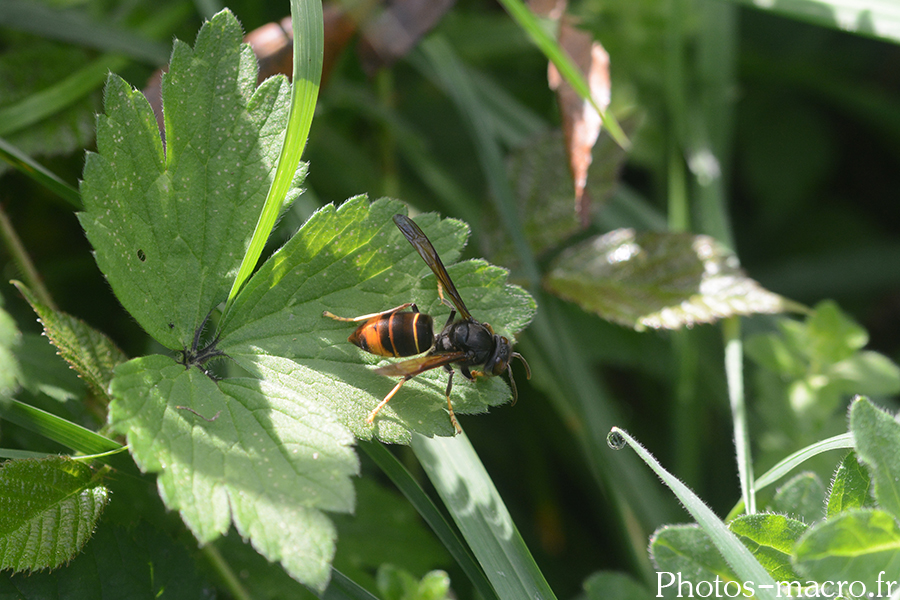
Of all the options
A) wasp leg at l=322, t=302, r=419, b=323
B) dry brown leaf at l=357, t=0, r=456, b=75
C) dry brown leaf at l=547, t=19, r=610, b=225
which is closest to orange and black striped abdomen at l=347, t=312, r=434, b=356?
wasp leg at l=322, t=302, r=419, b=323

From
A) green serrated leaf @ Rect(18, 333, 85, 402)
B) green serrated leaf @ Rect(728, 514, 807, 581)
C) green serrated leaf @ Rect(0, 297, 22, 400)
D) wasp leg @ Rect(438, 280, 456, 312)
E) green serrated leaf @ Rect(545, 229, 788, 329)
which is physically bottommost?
green serrated leaf @ Rect(728, 514, 807, 581)

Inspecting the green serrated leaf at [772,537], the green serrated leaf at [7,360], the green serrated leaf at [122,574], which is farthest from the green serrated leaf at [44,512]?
the green serrated leaf at [772,537]

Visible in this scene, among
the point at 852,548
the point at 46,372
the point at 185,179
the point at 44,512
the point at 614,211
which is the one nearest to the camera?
the point at 852,548

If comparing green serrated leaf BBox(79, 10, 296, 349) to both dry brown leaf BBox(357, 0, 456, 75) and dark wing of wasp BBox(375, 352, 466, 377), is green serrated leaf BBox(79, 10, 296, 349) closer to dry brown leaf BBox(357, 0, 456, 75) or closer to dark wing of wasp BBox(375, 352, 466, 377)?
dark wing of wasp BBox(375, 352, 466, 377)

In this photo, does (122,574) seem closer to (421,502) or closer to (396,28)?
(421,502)

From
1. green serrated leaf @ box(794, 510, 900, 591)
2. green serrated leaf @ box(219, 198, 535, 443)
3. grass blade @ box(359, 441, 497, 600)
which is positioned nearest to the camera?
green serrated leaf @ box(794, 510, 900, 591)

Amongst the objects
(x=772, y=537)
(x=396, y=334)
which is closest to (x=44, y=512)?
(x=396, y=334)
